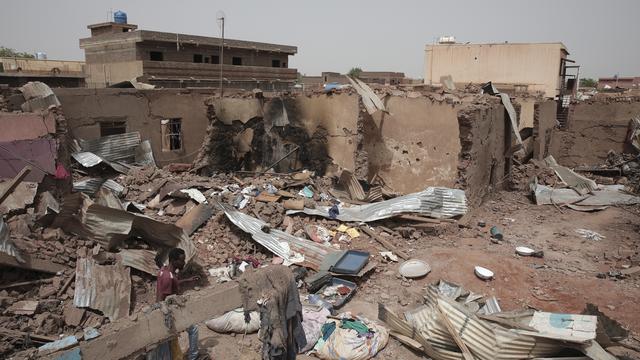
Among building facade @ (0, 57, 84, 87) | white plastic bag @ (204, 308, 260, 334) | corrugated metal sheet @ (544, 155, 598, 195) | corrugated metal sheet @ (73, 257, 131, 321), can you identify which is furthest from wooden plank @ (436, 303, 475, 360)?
building facade @ (0, 57, 84, 87)

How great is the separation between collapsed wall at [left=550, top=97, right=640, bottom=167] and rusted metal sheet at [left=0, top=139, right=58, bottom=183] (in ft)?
60.1

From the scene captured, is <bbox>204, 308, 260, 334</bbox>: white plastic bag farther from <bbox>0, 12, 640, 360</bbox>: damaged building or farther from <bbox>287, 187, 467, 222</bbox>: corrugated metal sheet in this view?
<bbox>287, 187, 467, 222</bbox>: corrugated metal sheet

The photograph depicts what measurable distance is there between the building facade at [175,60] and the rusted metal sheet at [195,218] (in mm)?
11752

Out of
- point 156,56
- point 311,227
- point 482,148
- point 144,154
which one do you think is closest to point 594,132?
point 482,148

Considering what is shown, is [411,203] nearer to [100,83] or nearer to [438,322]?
[438,322]

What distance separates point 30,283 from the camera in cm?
653

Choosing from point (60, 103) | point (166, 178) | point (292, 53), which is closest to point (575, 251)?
point (166, 178)

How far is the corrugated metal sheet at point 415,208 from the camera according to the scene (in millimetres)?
9821

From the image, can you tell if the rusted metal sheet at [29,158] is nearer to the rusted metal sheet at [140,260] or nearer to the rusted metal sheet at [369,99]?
the rusted metal sheet at [140,260]

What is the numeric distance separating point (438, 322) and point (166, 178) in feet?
25.6

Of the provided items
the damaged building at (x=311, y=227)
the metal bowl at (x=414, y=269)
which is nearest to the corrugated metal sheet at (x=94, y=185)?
the damaged building at (x=311, y=227)

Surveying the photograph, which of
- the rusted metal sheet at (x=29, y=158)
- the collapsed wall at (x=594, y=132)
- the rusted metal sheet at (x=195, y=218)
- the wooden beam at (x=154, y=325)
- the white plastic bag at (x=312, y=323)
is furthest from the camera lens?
the collapsed wall at (x=594, y=132)

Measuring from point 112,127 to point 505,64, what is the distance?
79.6 feet

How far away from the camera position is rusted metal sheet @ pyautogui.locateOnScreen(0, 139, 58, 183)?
8.90 m
